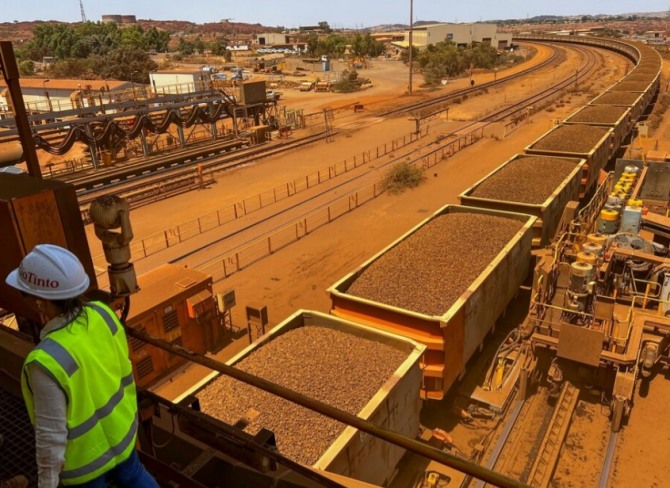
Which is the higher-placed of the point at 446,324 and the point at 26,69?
the point at 26,69

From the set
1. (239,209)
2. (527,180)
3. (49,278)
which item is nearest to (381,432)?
(49,278)

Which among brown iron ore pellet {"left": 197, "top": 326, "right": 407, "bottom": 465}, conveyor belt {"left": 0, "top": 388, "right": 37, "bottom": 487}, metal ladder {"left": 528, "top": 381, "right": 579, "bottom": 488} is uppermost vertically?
conveyor belt {"left": 0, "top": 388, "right": 37, "bottom": 487}

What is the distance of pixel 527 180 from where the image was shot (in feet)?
49.3

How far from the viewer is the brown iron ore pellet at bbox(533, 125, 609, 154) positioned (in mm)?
18775

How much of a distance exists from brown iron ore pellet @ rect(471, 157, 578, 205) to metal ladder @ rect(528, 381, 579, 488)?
5.66m

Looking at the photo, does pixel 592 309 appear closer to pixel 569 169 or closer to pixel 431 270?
pixel 431 270

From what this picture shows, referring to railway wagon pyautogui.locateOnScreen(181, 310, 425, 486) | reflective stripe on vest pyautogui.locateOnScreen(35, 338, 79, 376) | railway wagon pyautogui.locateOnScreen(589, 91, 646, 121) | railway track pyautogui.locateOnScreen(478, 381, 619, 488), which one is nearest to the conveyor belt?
reflective stripe on vest pyautogui.locateOnScreen(35, 338, 79, 376)

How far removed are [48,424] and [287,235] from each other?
52.2 ft

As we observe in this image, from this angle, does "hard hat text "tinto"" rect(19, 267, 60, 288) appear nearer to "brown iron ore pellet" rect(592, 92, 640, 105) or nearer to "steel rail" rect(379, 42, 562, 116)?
"brown iron ore pellet" rect(592, 92, 640, 105)

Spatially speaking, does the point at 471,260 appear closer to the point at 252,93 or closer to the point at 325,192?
the point at 325,192

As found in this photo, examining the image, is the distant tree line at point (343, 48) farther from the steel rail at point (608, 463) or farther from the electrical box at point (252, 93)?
the steel rail at point (608, 463)

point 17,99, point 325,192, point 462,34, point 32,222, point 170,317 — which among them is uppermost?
point 17,99

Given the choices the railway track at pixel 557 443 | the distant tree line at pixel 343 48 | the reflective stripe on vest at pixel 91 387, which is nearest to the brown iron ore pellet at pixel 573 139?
the railway track at pixel 557 443

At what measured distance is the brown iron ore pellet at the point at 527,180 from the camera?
45.6 feet
